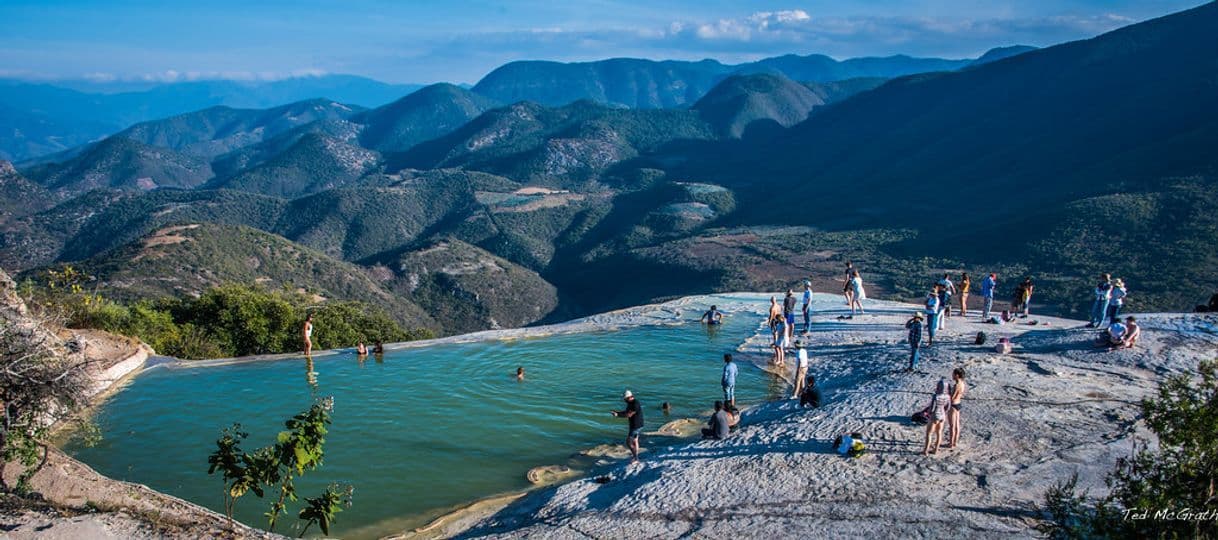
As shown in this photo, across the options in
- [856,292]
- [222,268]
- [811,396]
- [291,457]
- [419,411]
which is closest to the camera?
[291,457]

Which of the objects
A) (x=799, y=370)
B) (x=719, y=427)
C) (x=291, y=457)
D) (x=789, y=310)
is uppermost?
(x=789, y=310)

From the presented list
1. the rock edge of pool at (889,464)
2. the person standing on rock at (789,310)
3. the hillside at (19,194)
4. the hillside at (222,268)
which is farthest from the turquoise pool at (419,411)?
the hillside at (19,194)

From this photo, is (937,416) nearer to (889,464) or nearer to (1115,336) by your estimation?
(889,464)

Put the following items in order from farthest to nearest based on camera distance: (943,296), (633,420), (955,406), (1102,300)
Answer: (943,296) < (1102,300) < (633,420) < (955,406)

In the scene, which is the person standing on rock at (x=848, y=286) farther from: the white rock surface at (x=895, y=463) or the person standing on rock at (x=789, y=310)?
the white rock surface at (x=895, y=463)

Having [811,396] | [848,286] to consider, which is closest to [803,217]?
[848,286]

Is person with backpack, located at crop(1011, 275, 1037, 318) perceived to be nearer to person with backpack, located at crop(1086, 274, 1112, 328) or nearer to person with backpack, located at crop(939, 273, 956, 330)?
person with backpack, located at crop(939, 273, 956, 330)
